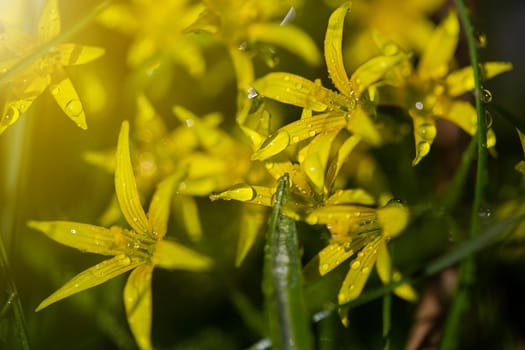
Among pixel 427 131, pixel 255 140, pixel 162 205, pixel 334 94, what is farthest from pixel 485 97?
pixel 162 205

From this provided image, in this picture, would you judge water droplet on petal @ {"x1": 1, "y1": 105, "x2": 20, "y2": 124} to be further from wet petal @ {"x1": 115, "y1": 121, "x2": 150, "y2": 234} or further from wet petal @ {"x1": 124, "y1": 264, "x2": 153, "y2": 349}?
wet petal @ {"x1": 124, "y1": 264, "x2": 153, "y2": 349}

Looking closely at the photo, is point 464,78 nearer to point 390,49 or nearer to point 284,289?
point 390,49

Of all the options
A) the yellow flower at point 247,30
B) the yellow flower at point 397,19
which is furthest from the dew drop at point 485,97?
the yellow flower at point 397,19

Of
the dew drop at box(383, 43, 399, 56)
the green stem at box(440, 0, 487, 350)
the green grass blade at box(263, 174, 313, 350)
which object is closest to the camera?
the green grass blade at box(263, 174, 313, 350)

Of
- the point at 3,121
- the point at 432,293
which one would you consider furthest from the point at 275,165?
the point at 432,293

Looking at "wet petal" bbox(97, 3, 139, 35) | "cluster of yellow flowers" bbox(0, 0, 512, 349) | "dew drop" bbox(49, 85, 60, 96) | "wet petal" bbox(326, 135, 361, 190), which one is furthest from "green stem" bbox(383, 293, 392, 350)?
"wet petal" bbox(97, 3, 139, 35)

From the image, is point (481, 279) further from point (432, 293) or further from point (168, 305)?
point (168, 305)

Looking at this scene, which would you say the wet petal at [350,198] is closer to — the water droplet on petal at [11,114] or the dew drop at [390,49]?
the dew drop at [390,49]
